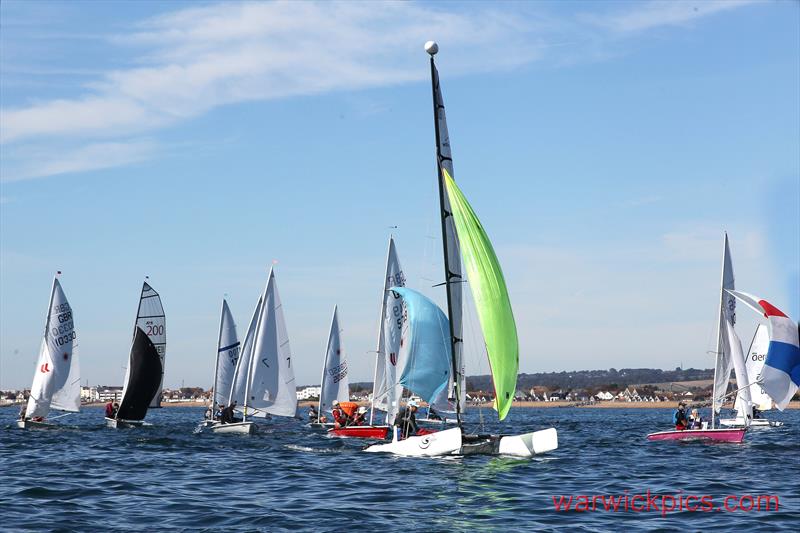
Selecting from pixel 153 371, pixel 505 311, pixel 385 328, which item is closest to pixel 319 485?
pixel 505 311

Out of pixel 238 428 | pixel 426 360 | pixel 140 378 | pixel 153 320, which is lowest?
pixel 238 428

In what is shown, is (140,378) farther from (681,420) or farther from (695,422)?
(695,422)

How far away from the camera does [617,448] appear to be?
140 ft

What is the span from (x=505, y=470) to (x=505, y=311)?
4.85 m

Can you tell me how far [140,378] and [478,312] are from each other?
31.2 meters

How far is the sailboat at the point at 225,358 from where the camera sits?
5928cm

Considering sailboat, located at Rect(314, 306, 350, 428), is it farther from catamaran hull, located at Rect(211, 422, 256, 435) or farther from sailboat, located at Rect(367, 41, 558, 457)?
sailboat, located at Rect(367, 41, 558, 457)

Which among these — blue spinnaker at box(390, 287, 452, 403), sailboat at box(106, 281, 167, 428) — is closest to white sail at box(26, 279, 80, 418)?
sailboat at box(106, 281, 167, 428)

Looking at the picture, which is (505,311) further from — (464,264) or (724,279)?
(724,279)

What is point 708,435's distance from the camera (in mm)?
43938

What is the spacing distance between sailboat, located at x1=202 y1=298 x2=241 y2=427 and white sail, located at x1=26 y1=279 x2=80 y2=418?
8067 mm

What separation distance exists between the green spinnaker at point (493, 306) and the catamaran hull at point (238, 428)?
68.5 ft

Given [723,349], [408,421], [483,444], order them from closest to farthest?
[483,444], [408,421], [723,349]

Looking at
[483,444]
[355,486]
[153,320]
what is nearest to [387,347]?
[153,320]
